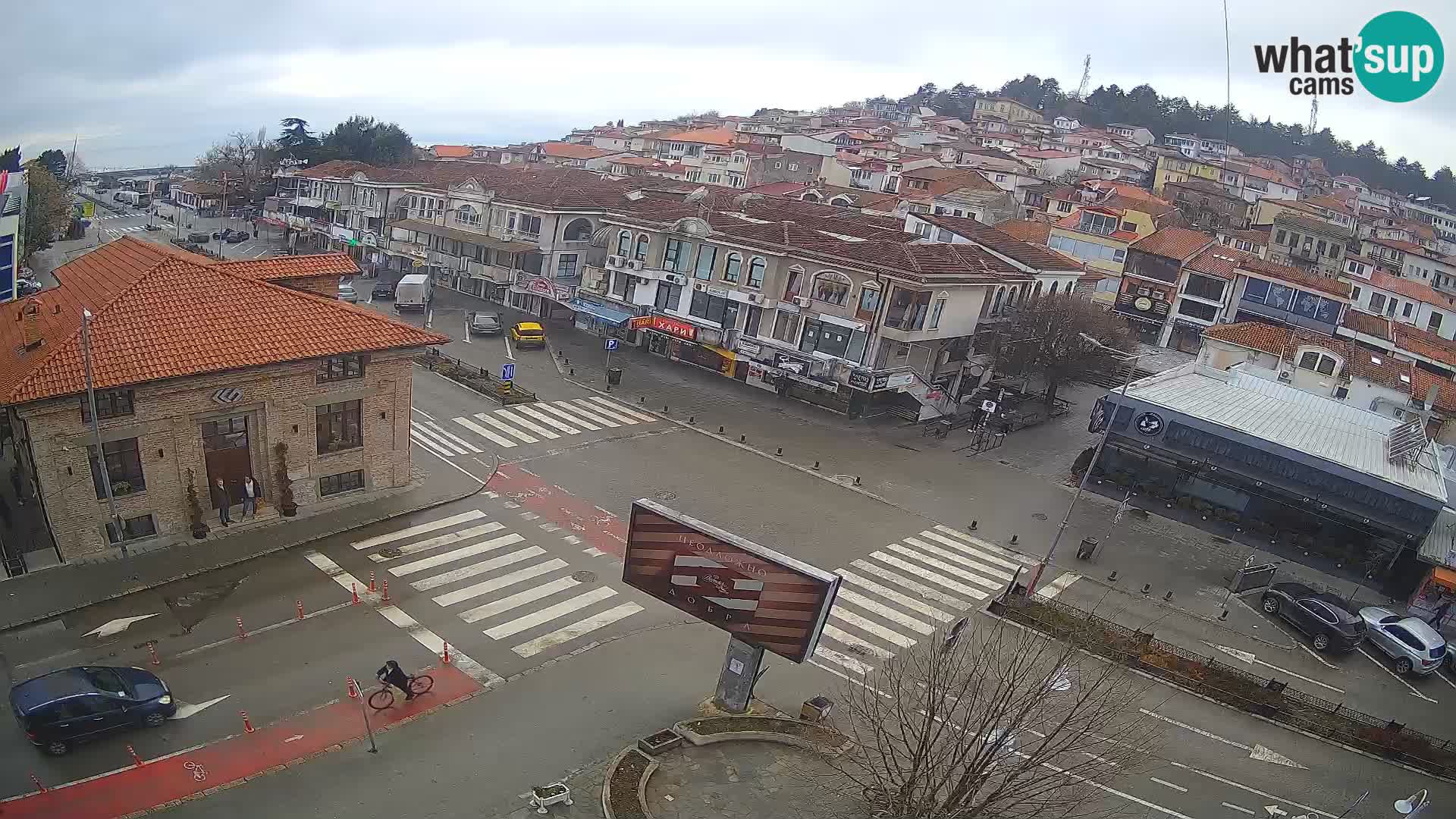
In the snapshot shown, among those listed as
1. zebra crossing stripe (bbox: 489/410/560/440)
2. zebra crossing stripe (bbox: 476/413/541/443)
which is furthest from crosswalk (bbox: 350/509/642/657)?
zebra crossing stripe (bbox: 489/410/560/440)

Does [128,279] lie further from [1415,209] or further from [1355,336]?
[1415,209]

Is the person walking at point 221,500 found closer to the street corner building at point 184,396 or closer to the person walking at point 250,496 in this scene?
the street corner building at point 184,396

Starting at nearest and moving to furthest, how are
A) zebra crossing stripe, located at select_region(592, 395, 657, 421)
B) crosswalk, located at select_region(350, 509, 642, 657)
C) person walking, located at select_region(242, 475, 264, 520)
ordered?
crosswalk, located at select_region(350, 509, 642, 657) → person walking, located at select_region(242, 475, 264, 520) → zebra crossing stripe, located at select_region(592, 395, 657, 421)

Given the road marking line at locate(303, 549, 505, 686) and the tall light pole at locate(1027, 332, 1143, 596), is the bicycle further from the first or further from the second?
the tall light pole at locate(1027, 332, 1143, 596)

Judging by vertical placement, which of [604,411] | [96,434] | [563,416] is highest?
[96,434]

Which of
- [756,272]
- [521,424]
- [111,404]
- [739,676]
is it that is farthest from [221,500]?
[756,272]

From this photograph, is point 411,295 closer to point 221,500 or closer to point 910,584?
point 221,500
